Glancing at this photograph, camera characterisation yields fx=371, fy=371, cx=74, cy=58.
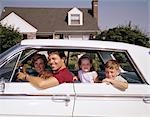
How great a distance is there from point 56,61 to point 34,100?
23.1 inches

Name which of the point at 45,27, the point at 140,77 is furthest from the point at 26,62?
the point at 45,27

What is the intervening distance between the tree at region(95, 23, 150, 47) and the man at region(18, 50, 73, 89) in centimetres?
2506

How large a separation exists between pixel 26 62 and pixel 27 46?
2.38 feet

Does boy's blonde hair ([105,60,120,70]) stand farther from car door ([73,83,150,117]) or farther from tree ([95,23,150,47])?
tree ([95,23,150,47])

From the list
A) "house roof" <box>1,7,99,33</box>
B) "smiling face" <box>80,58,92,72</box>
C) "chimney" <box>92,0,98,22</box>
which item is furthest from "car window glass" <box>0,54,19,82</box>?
"chimney" <box>92,0,98,22</box>

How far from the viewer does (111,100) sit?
414cm

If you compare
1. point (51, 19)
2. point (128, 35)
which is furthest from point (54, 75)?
point (51, 19)

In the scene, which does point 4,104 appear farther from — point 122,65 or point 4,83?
point 122,65

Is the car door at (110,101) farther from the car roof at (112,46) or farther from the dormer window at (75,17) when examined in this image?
the dormer window at (75,17)

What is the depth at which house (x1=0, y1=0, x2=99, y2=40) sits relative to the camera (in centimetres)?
3959

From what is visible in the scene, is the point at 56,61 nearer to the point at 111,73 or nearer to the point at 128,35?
the point at 111,73

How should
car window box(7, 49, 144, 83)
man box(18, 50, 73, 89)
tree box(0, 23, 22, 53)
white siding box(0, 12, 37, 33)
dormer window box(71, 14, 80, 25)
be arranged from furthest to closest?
1. dormer window box(71, 14, 80, 25)
2. white siding box(0, 12, 37, 33)
3. tree box(0, 23, 22, 53)
4. car window box(7, 49, 144, 83)
5. man box(18, 50, 73, 89)

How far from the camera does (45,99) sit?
409 cm

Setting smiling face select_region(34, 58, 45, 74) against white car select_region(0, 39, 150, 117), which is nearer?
white car select_region(0, 39, 150, 117)
